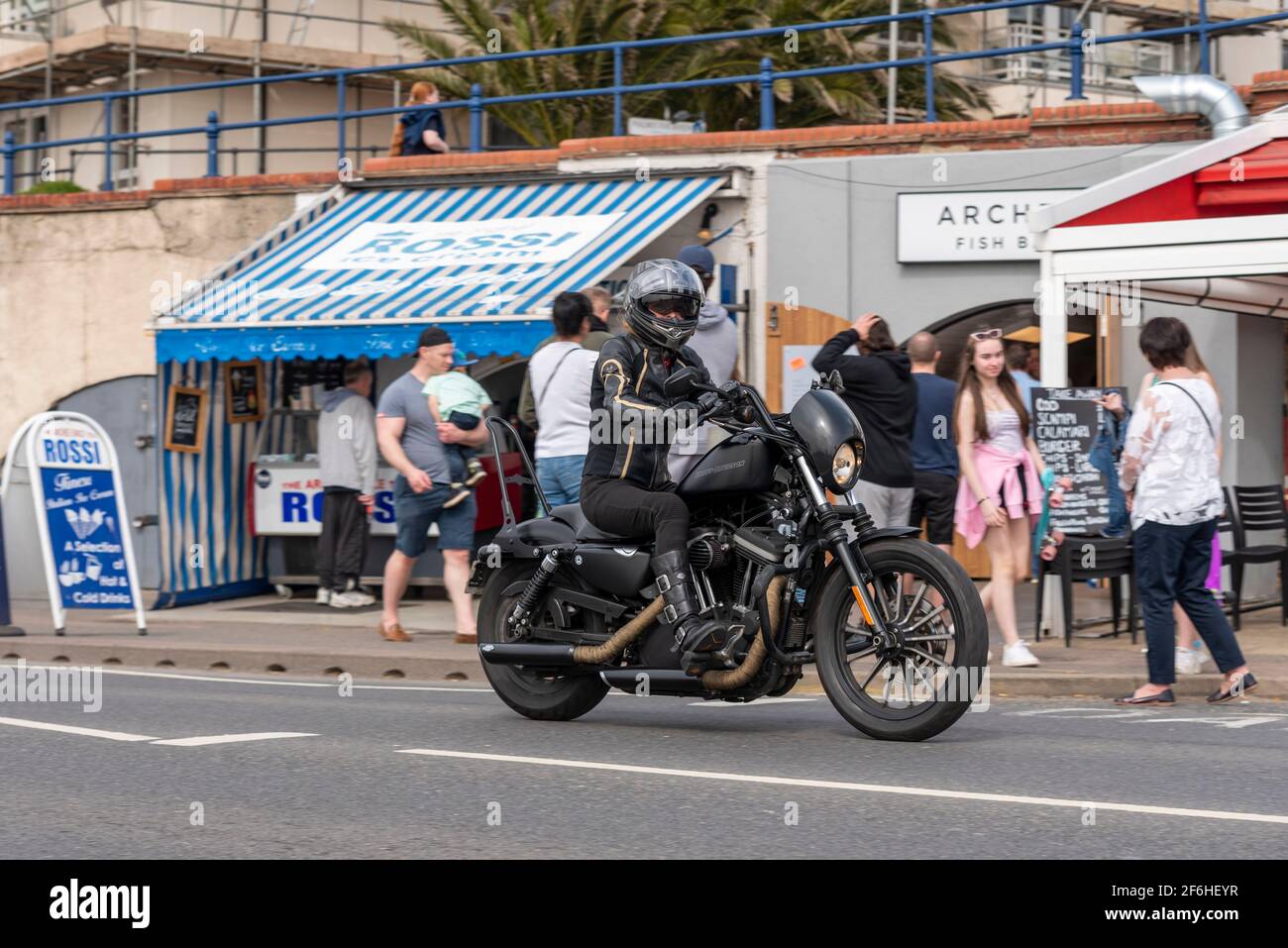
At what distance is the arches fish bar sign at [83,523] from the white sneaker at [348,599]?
2.25m

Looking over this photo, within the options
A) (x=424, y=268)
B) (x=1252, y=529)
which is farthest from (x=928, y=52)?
(x=1252, y=529)

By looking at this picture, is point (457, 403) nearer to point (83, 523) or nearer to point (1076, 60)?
point (83, 523)

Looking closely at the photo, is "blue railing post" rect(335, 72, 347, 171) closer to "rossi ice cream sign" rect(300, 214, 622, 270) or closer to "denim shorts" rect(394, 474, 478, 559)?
"rossi ice cream sign" rect(300, 214, 622, 270)

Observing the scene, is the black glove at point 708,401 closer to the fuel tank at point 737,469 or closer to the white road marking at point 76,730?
the fuel tank at point 737,469

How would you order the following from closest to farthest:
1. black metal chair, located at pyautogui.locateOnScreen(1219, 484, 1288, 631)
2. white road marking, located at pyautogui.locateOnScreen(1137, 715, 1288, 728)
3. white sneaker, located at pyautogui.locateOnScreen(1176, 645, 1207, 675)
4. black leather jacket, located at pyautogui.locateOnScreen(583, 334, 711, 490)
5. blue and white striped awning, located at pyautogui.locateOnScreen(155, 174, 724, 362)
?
black leather jacket, located at pyautogui.locateOnScreen(583, 334, 711, 490), white road marking, located at pyautogui.locateOnScreen(1137, 715, 1288, 728), white sneaker, located at pyautogui.locateOnScreen(1176, 645, 1207, 675), black metal chair, located at pyautogui.locateOnScreen(1219, 484, 1288, 631), blue and white striped awning, located at pyautogui.locateOnScreen(155, 174, 724, 362)

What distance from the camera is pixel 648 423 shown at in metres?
7.59

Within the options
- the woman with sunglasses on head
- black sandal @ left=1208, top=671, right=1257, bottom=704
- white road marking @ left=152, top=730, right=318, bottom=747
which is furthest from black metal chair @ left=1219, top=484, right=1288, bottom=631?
white road marking @ left=152, top=730, right=318, bottom=747

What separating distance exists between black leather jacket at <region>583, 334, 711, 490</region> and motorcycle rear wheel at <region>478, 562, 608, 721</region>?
78 cm

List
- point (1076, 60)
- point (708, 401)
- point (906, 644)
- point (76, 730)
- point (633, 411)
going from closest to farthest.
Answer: point (906, 644) → point (708, 401) → point (633, 411) → point (76, 730) → point (1076, 60)

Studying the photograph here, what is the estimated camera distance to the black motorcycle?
7.10 m

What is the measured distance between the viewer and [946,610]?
23.1 ft

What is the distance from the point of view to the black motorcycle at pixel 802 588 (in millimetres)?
7102

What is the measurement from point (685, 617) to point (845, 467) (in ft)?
2.83

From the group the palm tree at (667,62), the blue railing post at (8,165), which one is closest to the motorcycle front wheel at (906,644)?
the blue railing post at (8,165)
